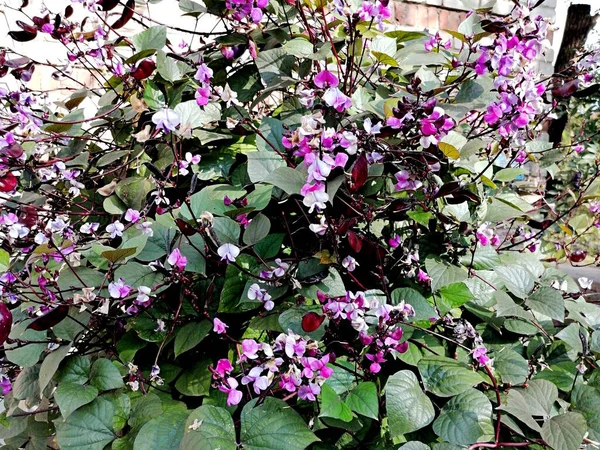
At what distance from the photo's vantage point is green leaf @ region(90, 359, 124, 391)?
2.88ft

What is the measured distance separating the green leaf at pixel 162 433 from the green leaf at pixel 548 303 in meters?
0.60

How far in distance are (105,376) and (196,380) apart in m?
0.14

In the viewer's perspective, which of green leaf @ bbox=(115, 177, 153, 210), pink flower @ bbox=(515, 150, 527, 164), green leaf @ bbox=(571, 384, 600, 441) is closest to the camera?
green leaf @ bbox=(571, 384, 600, 441)

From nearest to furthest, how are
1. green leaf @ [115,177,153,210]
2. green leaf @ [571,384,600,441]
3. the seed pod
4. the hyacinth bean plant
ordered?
1. the seed pod
2. the hyacinth bean plant
3. green leaf @ [571,384,600,441]
4. green leaf @ [115,177,153,210]

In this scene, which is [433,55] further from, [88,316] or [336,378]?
[88,316]

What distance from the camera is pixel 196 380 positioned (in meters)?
0.92

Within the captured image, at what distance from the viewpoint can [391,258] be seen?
101 cm

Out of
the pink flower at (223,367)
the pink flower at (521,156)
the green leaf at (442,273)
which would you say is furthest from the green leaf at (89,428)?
the pink flower at (521,156)

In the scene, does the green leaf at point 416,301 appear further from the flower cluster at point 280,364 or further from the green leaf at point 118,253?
the green leaf at point 118,253

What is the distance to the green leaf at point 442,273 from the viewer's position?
89cm

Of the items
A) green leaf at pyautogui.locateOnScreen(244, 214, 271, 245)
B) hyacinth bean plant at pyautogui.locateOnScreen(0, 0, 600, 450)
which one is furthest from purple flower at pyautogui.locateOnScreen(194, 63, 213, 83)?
green leaf at pyautogui.locateOnScreen(244, 214, 271, 245)

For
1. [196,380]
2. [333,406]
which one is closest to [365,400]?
[333,406]

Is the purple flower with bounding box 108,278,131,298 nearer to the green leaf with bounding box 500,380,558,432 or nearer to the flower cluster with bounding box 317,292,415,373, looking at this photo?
the flower cluster with bounding box 317,292,415,373

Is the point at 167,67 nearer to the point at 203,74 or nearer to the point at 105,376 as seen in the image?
the point at 203,74
